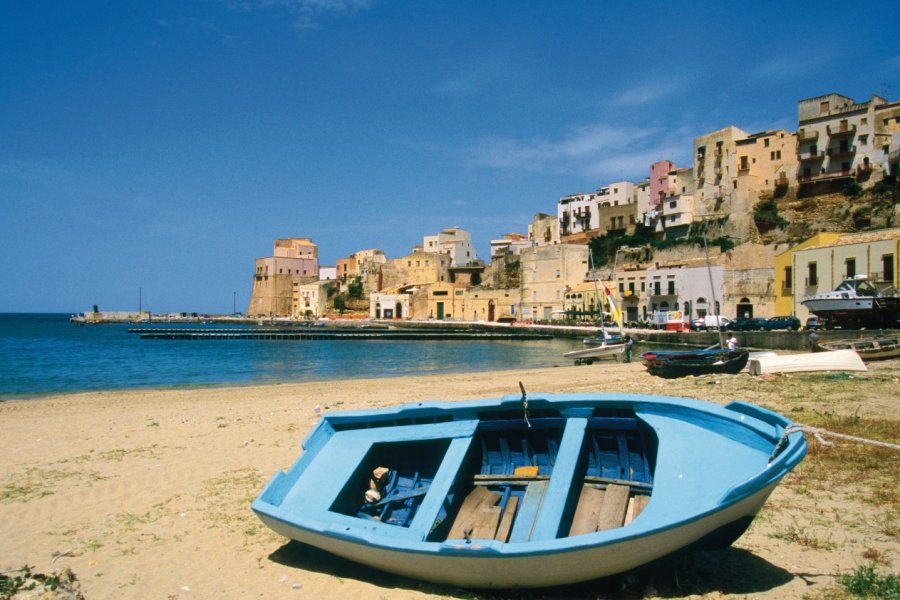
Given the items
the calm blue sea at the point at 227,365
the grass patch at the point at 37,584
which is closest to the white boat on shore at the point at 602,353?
the calm blue sea at the point at 227,365

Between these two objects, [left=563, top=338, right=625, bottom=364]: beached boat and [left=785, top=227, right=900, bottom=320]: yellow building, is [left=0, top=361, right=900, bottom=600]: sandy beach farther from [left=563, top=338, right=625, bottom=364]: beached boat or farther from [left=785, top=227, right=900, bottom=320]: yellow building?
[left=785, top=227, right=900, bottom=320]: yellow building

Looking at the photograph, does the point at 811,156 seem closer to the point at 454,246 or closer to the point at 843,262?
the point at 843,262

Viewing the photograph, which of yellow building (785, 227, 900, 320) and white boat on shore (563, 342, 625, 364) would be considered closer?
white boat on shore (563, 342, 625, 364)

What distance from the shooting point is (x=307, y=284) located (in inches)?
4422

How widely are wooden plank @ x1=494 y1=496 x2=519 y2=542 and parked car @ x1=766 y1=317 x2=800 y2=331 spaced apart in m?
34.2

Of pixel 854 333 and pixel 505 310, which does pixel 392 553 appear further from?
pixel 505 310

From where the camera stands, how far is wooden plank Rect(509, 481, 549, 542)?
16.7ft

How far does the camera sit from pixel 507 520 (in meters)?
5.51

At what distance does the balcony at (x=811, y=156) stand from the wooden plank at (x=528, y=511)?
5666cm

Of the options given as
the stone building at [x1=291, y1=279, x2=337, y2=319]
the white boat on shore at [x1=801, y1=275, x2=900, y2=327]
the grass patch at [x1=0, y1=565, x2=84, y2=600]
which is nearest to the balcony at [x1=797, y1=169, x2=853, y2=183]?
the white boat on shore at [x1=801, y1=275, x2=900, y2=327]

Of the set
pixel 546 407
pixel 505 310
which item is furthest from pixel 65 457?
pixel 505 310

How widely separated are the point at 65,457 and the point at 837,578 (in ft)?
33.9

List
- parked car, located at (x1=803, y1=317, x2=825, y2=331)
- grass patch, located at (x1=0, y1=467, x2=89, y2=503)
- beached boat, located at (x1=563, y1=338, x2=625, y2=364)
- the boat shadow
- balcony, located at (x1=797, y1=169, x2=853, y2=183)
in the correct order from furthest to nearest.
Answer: balcony, located at (x1=797, y1=169, x2=853, y2=183)
parked car, located at (x1=803, y1=317, x2=825, y2=331)
beached boat, located at (x1=563, y1=338, x2=625, y2=364)
grass patch, located at (x1=0, y1=467, x2=89, y2=503)
the boat shadow

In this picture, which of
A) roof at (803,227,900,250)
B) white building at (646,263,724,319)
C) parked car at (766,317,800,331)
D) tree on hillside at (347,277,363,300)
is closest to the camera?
roof at (803,227,900,250)
